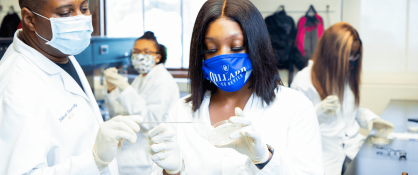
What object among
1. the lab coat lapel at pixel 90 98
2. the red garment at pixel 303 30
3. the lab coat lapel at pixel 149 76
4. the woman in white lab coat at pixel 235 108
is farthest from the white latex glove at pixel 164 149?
the red garment at pixel 303 30

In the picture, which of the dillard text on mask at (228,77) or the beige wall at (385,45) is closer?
the dillard text on mask at (228,77)

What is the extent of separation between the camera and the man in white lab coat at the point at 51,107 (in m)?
1.02

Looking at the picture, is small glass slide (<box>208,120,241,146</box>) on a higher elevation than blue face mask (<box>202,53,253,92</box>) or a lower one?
lower

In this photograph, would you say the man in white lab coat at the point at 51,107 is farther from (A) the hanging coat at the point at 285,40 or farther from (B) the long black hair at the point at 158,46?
(A) the hanging coat at the point at 285,40

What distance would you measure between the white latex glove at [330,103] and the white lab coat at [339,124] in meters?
0.04

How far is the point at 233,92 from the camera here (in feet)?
4.18

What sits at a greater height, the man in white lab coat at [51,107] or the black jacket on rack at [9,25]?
the black jacket on rack at [9,25]

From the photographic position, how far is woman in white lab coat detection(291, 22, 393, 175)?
8.83ft

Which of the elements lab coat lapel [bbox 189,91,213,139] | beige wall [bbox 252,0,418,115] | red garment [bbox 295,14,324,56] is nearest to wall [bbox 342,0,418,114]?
beige wall [bbox 252,0,418,115]

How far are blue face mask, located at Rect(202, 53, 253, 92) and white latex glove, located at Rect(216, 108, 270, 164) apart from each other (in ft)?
0.61

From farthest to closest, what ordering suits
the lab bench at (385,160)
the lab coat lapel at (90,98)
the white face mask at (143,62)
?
the white face mask at (143,62) → the lab bench at (385,160) → the lab coat lapel at (90,98)

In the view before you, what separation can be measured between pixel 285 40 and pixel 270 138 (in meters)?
3.25

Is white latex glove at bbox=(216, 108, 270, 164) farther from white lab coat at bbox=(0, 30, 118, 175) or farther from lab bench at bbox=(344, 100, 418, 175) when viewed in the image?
lab bench at bbox=(344, 100, 418, 175)

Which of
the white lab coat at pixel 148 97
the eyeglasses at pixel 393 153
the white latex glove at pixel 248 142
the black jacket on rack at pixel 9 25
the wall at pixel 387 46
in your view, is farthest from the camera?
the wall at pixel 387 46
